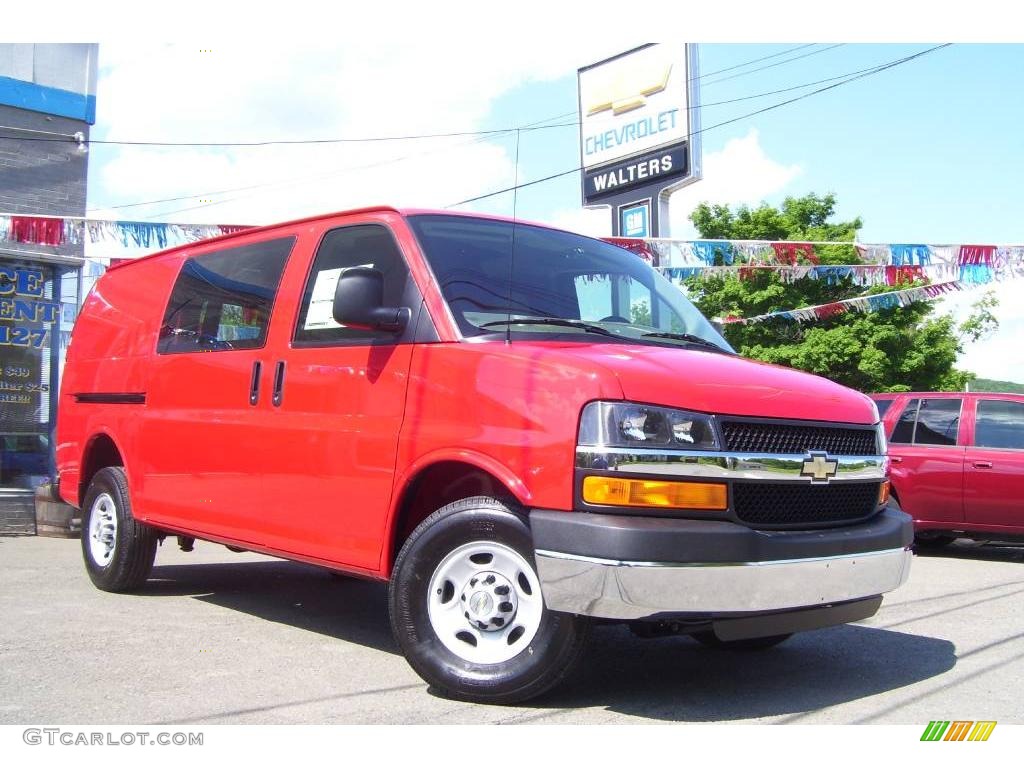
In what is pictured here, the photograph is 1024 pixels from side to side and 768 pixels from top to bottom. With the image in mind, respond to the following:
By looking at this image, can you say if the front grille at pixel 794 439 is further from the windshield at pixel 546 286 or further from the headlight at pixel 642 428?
the windshield at pixel 546 286

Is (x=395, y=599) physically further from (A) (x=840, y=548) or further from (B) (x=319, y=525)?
(A) (x=840, y=548)

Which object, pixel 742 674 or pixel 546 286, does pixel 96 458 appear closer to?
pixel 546 286

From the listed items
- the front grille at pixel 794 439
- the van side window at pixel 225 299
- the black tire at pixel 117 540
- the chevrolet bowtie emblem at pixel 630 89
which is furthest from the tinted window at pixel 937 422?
the chevrolet bowtie emblem at pixel 630 89

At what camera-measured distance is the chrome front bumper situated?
11.1 feet

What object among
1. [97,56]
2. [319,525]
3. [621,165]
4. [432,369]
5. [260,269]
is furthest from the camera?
[621,165]

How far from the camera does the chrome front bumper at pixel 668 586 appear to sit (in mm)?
3383

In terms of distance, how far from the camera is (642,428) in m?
3.54

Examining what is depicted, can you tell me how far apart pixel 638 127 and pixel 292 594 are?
1760 centimetres

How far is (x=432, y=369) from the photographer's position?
13.5ft

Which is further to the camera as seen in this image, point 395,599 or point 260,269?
point 260,269

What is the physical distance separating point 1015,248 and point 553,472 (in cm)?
1149

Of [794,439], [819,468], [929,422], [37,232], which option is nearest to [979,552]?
[929,422]
